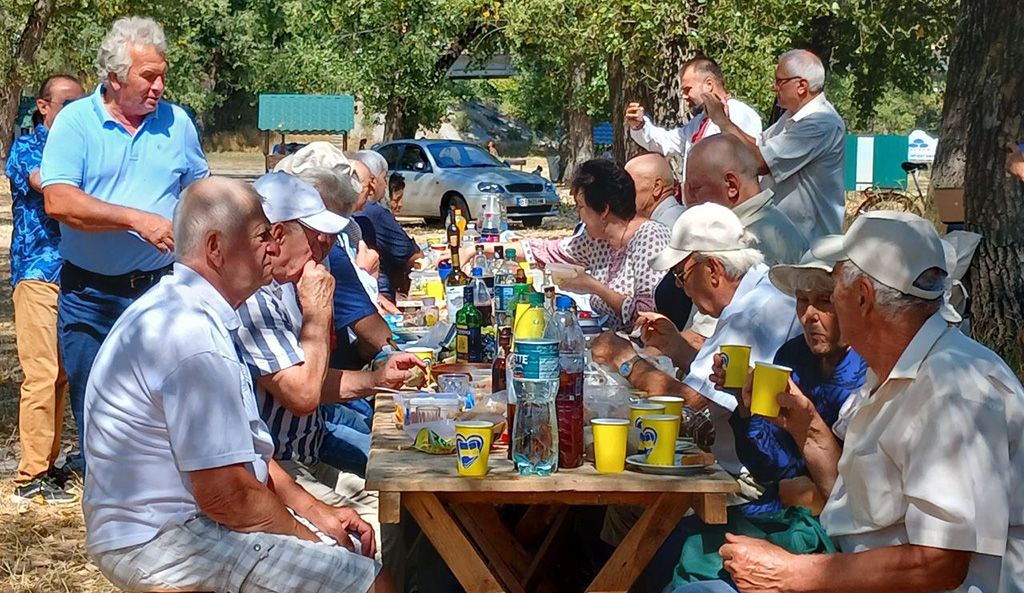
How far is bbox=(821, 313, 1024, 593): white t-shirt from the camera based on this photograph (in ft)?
8.25

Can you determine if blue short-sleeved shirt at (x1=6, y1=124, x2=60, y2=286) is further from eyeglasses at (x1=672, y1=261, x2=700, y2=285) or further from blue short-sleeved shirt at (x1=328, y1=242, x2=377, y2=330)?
eyeglasses at (x1=672, y1=261, x2=700, y2=285)

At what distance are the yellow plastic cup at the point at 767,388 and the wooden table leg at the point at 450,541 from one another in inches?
31.6

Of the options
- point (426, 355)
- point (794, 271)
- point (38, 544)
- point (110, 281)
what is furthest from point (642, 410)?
point (38, 544)

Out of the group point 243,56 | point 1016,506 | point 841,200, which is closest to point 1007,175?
point 841,200

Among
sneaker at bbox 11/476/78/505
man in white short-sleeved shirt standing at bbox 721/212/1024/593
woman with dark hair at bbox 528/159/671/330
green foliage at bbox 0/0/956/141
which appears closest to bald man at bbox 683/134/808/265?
woman with dark hair at bbox 528/159/671/330

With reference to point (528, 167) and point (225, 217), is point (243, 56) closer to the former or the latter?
point (528, 167)

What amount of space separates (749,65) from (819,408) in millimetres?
9827

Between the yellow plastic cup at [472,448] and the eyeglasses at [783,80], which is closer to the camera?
the yellow plastic cup at [472,448]

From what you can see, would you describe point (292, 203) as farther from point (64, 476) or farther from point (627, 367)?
point (64, 476)

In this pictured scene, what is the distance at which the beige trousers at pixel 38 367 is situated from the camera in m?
6.12

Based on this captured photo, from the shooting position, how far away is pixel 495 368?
4176mm

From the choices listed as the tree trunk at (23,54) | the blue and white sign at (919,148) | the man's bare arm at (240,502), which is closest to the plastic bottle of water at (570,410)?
the man's bare arm at (240,502)

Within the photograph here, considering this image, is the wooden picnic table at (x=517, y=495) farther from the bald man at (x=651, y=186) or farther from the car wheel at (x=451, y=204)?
the car wheel at (x=451, y=204)

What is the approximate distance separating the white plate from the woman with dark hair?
2.36 metres
